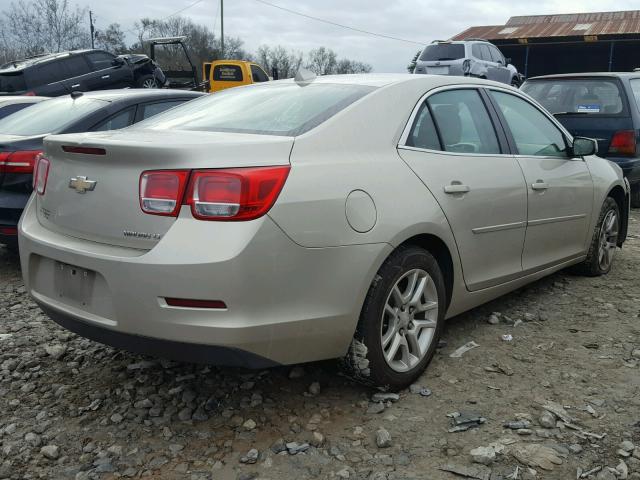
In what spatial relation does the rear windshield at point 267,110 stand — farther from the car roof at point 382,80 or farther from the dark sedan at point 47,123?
the dark sedan at point 47,123

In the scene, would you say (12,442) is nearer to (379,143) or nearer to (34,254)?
(34,254)

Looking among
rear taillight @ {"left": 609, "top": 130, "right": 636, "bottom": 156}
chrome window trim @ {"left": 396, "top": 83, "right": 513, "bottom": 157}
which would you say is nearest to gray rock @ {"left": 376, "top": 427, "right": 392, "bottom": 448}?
chrome window trim @ {"left": 396, "top": 83, "right": 513, "bottom": 157}

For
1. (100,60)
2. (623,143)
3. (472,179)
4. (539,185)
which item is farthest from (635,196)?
(100,60)

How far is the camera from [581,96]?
299 inches

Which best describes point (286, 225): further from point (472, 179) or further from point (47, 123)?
point (47, 123)

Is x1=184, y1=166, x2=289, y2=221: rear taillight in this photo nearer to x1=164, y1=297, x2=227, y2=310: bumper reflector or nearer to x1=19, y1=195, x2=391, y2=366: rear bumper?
x1=19, y1=195, x2=391, y2=366: rear bumper

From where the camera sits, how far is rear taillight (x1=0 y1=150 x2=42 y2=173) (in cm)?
477

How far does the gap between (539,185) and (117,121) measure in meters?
3.43

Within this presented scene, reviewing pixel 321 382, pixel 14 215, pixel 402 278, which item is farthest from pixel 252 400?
pixel 14 215

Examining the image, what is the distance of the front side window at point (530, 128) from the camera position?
157 inches

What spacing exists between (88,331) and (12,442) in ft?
1.81

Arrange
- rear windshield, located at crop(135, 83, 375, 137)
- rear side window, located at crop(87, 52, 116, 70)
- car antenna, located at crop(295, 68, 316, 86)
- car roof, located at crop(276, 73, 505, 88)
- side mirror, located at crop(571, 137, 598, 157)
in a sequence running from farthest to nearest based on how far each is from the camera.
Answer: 1. rear side window, located at crop(87, 52, 116, 70)
2. side mirror, located at crop(571, 137, 598, 157)
3. car antenna, located at crop(295, 68, 316, 86)
4. car roof, located at crop(276, 73, 505, 88)
5. rear windshield, located at crop(135, 83, 375, 137)

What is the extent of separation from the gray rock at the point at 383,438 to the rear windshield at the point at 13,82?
41.1 feet

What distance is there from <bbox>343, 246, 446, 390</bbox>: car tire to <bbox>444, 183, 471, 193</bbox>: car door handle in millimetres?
351
